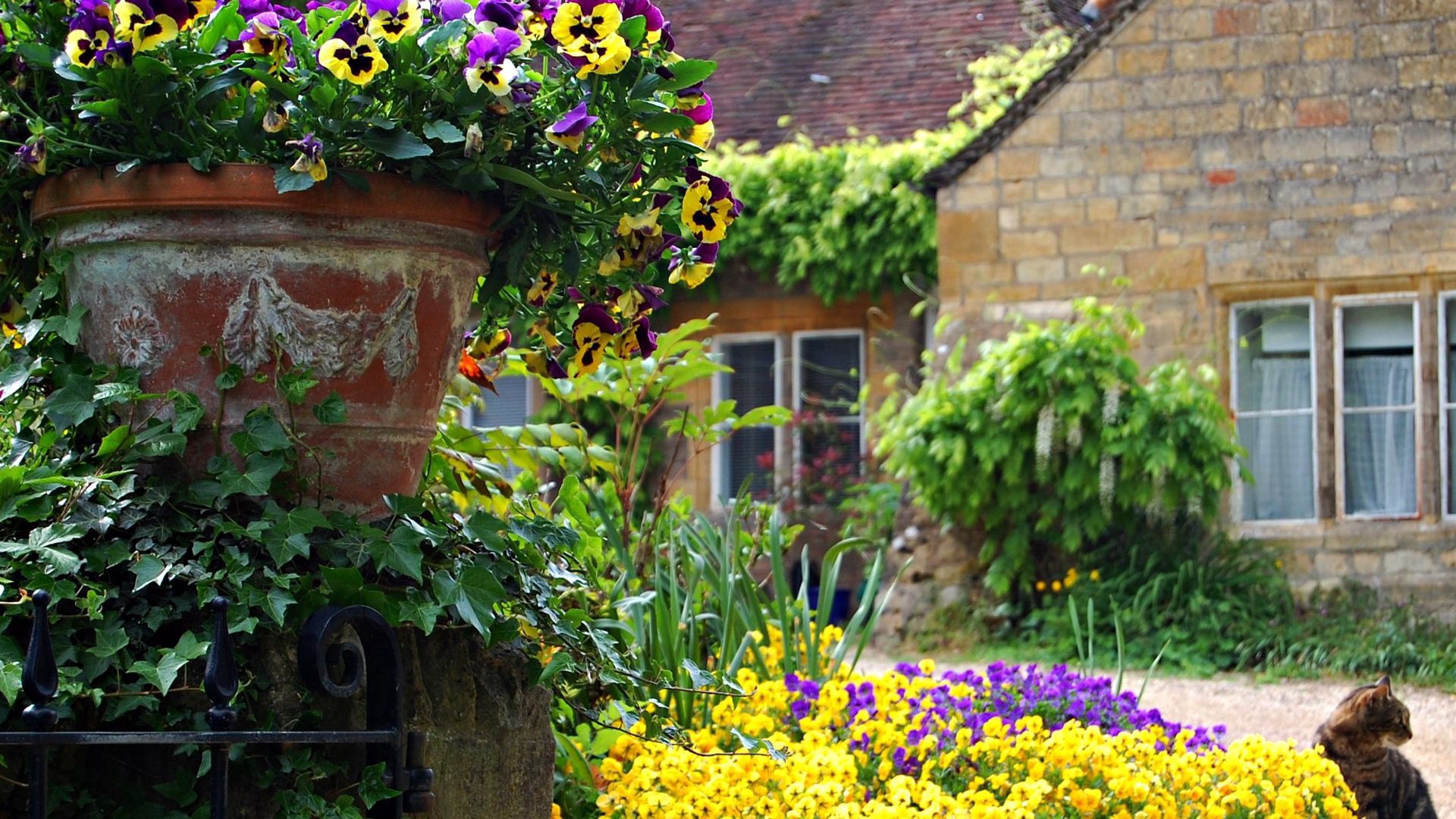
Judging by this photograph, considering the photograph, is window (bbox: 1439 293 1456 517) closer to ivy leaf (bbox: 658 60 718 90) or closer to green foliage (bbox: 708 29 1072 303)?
green foliage (bbox: 708 29 1072 303)

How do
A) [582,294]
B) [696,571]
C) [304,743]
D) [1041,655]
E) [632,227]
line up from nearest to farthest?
[304,743] < [632,227] < [582,294] < [696,571] < [1041,655]

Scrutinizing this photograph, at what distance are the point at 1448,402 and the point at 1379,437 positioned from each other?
1.34 ft

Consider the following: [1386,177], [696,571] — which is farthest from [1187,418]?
[696,571]

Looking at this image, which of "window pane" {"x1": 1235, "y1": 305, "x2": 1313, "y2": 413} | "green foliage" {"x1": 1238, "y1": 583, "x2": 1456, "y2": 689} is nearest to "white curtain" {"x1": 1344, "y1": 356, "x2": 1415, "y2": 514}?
"window pane" {"x1": 1235, "y1": 305, "x2": 1313, "y2": 413}

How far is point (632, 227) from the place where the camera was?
2.27 metres

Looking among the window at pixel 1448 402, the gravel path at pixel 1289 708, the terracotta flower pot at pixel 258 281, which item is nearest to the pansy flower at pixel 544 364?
the terracotta flower pot at pixel 258 281

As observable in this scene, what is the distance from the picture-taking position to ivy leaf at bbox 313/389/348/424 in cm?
196

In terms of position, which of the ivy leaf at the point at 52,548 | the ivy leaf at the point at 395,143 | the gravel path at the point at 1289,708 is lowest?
the gravel path at the point at 1289,708

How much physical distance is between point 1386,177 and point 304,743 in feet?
27.6

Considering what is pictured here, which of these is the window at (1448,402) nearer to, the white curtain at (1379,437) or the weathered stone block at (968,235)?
the white curtain at (1379,437)

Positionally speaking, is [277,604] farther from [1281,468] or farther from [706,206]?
[1281,468]

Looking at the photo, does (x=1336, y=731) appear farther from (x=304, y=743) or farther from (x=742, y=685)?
(x=304, y=743)

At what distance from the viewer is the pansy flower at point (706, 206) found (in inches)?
88.7

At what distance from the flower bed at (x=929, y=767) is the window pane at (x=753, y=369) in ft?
24.1
